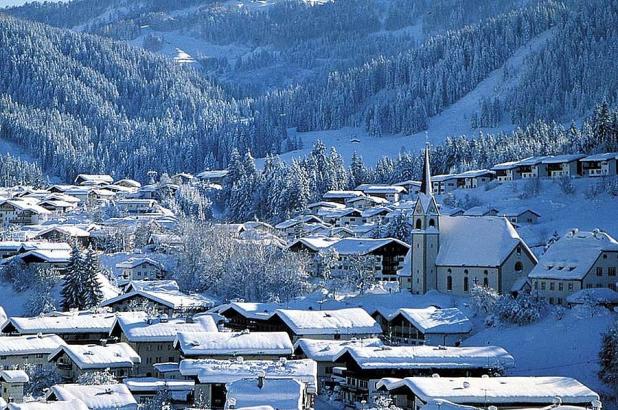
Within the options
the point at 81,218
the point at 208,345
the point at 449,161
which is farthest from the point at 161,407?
the point at 449,161

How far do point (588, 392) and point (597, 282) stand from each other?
61.8 ft

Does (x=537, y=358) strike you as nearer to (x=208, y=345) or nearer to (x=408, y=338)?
(x=408, y=338)

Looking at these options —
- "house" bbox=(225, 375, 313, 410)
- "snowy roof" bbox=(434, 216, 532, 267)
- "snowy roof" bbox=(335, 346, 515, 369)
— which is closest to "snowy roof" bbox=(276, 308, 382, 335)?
"snowy roof" bbox=(335, 346, 515, 369)

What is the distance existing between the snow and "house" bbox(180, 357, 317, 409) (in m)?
10.7

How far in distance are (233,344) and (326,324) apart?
308 inches

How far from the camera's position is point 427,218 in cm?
7875

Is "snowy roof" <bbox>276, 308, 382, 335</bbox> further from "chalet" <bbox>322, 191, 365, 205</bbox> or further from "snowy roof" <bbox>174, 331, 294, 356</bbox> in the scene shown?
"chalet" <bbox>322, 191, 365, 205</bbox>

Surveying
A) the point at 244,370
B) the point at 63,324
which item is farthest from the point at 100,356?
the point at 244,370

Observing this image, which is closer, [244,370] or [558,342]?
[244,370]

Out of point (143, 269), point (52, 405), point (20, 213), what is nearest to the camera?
point (52, 405)

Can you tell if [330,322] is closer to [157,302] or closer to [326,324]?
[326,324]

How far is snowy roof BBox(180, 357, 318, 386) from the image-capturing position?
5331 cm

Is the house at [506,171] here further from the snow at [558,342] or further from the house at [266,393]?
the house at [266,393]

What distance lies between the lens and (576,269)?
69.4 meters
